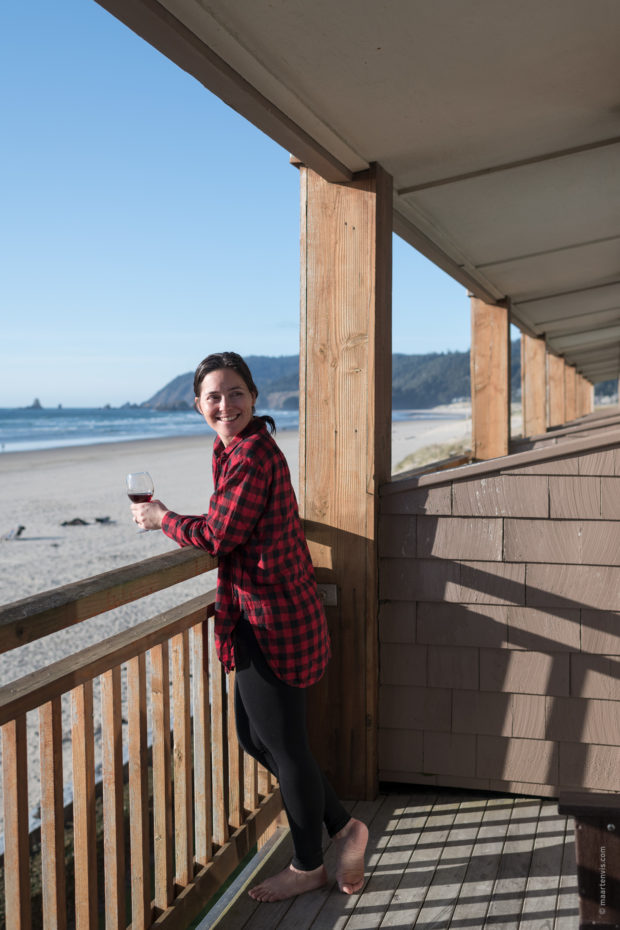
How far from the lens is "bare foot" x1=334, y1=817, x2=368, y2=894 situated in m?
2.19

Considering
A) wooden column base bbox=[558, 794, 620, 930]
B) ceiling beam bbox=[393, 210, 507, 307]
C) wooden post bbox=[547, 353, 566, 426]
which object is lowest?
wooden column base bbox=[558, 794, 620, 930]

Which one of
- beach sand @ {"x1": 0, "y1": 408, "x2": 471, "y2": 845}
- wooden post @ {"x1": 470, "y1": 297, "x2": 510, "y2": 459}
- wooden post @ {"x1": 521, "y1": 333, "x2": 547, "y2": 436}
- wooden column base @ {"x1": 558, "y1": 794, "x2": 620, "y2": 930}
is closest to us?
wooden column base @ {"x1": 558, "y1": 794, "x2": 620, "y2": 930}

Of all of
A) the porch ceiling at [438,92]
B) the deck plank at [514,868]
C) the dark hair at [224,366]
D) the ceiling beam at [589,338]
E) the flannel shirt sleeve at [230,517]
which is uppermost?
the ceiling beam at [589,338]

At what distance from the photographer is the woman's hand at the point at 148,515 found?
1882 mm

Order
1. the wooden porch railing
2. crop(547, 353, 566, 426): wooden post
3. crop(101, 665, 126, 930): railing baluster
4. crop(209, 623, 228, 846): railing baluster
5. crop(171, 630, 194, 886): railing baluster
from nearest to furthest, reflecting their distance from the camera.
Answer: the wooden porch railing, crop(101, 665, 126, 930): railing baluster, crop(171, 630, 194, 886): railing baluster, crop(209, 623, 228, 846): railing baluster, crop(547, 353, 566, 426): wooden post

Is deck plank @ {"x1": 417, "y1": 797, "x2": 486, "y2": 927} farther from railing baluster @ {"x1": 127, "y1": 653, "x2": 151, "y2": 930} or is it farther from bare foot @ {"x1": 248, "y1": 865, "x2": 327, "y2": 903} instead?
railing baluster @ {"x1": 127, "y1": 653, "x2": 151, "y2": 930}

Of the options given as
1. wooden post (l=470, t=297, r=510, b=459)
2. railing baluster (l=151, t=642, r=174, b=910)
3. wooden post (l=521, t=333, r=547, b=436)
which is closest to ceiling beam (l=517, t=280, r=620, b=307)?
wooden post (l=470, t=297, r=510, b=459)

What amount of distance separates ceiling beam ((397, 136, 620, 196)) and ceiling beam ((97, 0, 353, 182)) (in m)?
0.51

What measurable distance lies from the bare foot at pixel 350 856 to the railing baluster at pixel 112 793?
66cm

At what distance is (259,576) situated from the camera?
1.91 m

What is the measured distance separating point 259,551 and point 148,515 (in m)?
0.28

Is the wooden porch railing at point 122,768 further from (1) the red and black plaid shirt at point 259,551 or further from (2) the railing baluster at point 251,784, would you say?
(1) the red and black plaid shirt at point 259,551

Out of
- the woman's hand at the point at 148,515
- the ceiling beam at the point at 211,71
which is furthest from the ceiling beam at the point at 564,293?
the woman's hand at the point at 148,515

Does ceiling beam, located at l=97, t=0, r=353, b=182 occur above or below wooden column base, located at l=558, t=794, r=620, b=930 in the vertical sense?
above
